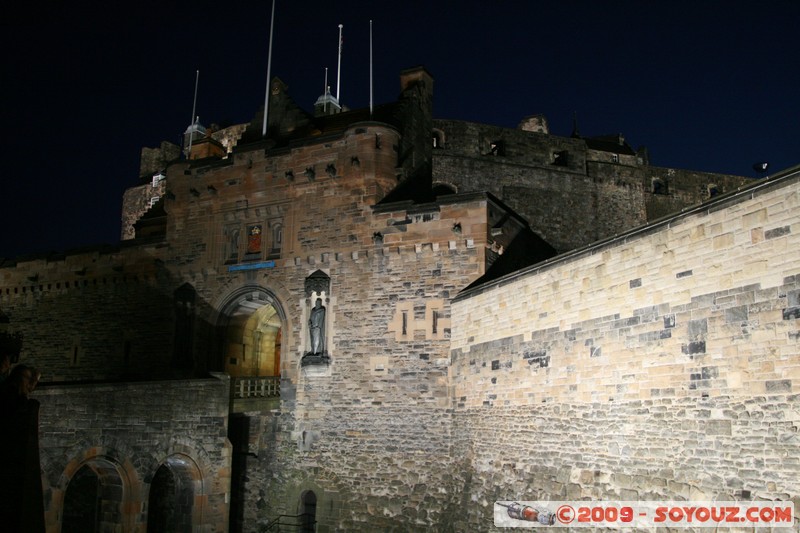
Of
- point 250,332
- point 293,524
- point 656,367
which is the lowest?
point 293,524

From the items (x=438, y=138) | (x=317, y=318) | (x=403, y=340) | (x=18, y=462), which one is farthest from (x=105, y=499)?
(x=438, y=138)

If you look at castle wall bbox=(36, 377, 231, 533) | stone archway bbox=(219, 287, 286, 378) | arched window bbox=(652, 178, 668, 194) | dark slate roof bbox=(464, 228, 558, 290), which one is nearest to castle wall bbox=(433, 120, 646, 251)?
arched window bbox=(652, 178, 668, 194)

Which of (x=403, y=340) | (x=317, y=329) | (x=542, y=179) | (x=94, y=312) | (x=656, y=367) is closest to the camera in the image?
(x=656, y=367)

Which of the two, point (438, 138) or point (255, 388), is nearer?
point (255, 388)

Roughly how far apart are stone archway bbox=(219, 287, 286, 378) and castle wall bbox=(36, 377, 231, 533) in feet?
10.7

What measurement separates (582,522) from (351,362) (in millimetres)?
7883

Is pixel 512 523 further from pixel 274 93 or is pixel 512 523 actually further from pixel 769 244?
pixel 274 93

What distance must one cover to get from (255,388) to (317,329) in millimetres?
2923

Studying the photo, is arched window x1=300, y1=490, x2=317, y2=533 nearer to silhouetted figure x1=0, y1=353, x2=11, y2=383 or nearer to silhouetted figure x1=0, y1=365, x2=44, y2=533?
silhouetted figure x1=0, y1=353, x2=11, y2=383

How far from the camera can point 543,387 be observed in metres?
12.7

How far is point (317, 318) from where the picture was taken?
1828 centimetres

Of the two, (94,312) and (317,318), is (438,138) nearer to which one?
(317,318)

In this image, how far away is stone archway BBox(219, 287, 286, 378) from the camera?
802 inches

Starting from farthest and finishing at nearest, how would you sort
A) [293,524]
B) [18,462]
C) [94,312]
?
[94,312] < [293,524] < [18,462]
